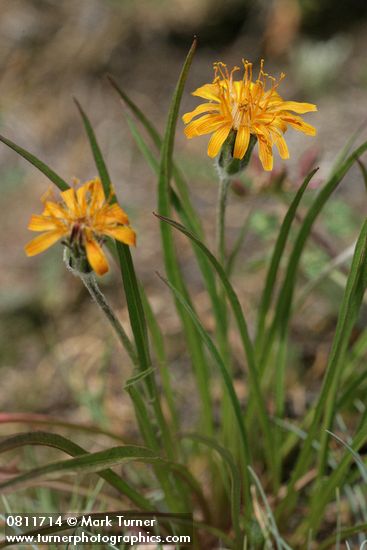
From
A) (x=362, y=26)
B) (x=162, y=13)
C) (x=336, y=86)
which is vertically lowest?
(x=336, y=86)

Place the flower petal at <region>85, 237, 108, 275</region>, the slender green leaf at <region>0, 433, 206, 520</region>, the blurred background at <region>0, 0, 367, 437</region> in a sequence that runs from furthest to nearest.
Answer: the blurred background at <region>0, 0, 367, 437</region> → the flower petal at <region>85, 237, 108, 275</region> → the slender green leaf at <region>0, 433, 206, 520</region>

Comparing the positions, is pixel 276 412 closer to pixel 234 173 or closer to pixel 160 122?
pixel 234 173

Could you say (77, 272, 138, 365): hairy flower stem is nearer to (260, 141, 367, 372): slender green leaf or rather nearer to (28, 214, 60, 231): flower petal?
(28, 214, 60, 231): flower petal

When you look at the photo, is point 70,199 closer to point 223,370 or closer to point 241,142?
point 241,142

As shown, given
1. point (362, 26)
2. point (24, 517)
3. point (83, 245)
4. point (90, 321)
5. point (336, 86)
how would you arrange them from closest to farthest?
point (83, 245) < point (24, 517) < point (90, 321) < point (336, 86) < point (362, 26)

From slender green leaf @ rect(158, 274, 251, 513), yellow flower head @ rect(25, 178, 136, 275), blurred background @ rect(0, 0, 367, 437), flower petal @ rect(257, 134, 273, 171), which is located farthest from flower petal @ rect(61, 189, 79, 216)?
blurred background @ rect(0, 0, 367, 437)

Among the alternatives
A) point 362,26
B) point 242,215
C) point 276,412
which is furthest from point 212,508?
point 362,26

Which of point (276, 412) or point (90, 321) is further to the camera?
point (90, 321)
